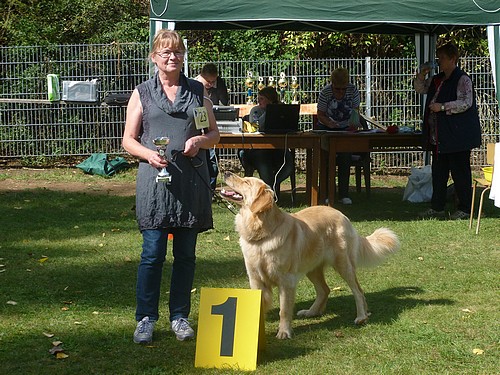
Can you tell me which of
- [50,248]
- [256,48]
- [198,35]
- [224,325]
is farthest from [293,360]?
[198,35]

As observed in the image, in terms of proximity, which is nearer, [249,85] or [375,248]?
[375,248]

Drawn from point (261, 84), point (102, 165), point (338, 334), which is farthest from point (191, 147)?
point (102, 165)

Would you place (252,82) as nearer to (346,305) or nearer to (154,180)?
(346,305)

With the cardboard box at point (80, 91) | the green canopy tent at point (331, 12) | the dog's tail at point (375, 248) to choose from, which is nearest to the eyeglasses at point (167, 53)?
the dog's tail at point (375, 248)

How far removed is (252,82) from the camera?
14359 mm

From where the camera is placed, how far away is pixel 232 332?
193 inches

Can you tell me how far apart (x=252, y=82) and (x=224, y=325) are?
9.79 meters

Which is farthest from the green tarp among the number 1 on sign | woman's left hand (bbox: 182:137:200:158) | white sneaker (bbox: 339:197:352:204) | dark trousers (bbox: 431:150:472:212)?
the number 1 on sign

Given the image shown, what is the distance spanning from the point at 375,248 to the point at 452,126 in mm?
4449

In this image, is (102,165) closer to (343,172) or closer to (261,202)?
(343,172)

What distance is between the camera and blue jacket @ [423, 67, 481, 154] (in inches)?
402

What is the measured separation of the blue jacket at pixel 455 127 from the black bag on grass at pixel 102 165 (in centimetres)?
663

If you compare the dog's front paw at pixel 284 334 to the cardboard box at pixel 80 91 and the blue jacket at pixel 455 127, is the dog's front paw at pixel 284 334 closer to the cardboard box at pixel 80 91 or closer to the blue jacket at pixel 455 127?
the blue jacket at pixel 455 127

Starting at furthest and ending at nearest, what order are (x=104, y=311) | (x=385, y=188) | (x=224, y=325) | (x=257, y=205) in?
(x=385, y=188), (x=104, y=311), (x=257, y=205), (x=224, y=325)
